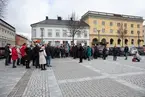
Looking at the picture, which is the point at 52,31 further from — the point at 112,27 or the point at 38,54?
the point at 38,54

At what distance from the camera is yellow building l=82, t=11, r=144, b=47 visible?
203 feet

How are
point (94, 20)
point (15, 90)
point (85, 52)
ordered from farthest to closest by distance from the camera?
point (94, 20) → point (85, 52) → point (15, 90)

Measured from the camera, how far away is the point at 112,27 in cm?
6631

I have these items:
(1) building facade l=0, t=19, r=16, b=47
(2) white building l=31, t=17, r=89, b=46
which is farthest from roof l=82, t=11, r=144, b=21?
(1) building facade l=0, t=19, r=16, b=47

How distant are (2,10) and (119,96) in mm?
19298

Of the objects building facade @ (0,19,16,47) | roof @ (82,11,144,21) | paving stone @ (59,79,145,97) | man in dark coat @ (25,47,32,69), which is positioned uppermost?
roof @ (82,11,144,21)

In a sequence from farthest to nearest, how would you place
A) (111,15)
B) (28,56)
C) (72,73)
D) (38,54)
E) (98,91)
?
(111,15)
(28,56)
(38,54)
(72,73)
(98,91)

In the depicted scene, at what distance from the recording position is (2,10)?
20531mm

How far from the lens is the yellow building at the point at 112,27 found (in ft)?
203

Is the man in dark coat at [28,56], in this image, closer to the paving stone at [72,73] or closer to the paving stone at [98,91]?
the paving stone at [72,73]

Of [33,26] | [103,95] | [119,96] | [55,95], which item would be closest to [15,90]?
[55,95]

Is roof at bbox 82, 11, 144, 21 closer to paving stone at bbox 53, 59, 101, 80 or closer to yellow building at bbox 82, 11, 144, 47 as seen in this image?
yellow building at bbox 82, 11, 144, 47

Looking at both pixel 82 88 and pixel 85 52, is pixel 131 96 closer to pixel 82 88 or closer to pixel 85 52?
pixel 82 88

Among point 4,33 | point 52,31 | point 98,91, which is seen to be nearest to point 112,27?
point 52,31
